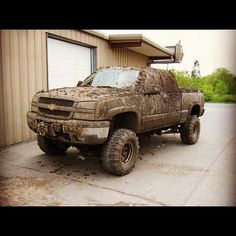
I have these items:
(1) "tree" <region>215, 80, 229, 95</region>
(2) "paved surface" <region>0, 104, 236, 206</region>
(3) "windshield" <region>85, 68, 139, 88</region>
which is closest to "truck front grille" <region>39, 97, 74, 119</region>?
(2) "paved surface" <region>0, 104, 236, 206</region>

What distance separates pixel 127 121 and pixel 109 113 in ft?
2.94

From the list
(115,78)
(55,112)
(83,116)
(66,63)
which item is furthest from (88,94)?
(66,63)

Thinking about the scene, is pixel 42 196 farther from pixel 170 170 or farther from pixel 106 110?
pixel 170 170

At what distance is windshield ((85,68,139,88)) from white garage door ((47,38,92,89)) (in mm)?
2599

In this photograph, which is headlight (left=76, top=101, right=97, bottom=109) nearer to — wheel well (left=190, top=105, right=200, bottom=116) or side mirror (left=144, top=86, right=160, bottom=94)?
side mirror (left=144, top=86, right=160, bottom=94)

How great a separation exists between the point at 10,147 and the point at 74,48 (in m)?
4.27

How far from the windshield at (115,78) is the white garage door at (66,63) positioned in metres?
2.60

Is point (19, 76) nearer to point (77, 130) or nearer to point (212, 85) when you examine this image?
point (77, 130)

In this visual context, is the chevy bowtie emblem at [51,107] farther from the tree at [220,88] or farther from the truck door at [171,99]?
the tree at [220,88]

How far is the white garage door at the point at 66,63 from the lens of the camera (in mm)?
9289

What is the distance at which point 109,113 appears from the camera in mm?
5480

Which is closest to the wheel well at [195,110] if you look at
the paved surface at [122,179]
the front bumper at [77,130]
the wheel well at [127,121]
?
the paved surface at [122,179]
